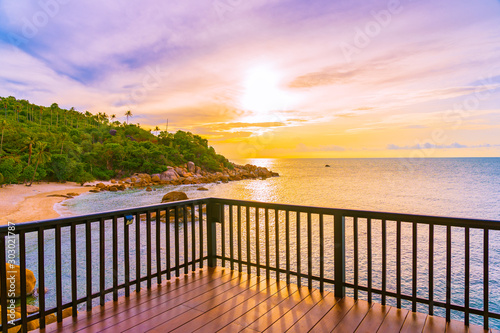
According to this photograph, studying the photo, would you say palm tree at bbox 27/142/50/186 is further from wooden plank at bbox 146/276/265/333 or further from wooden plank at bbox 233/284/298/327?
wooden plank at bbox 233/284/298/327

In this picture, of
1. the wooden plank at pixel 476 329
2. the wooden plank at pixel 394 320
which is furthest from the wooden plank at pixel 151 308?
the wooden plank at pixel 476 329

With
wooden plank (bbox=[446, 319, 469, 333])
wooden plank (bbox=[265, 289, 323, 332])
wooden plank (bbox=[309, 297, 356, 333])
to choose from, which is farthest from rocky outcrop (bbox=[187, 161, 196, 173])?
wooden plank (bbox=[446, 319, 469, 333])

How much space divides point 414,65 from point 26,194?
1211 inches

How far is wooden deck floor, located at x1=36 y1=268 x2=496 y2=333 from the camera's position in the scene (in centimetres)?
232

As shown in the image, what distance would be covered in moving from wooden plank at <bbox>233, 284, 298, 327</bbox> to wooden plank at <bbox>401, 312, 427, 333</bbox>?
1.07 meters

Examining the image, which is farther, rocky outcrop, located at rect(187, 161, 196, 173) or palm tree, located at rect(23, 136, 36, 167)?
rocky outcrop, located at rect(187, 161, 196, 173)

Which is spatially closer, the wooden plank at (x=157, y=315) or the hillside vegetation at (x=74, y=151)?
the wooden plank at (x=157, y=315)

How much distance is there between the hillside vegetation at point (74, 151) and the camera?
30.2m

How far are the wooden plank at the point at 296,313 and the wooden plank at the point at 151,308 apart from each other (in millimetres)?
961

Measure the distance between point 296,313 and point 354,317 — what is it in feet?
1.67

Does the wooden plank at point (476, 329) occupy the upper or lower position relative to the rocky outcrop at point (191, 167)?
lower

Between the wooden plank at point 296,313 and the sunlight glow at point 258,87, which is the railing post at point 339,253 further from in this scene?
the sunlight glow at point 258,87

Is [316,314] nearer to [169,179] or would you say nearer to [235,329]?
[235,329]

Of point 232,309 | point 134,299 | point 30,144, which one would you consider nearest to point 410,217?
point 232,309
